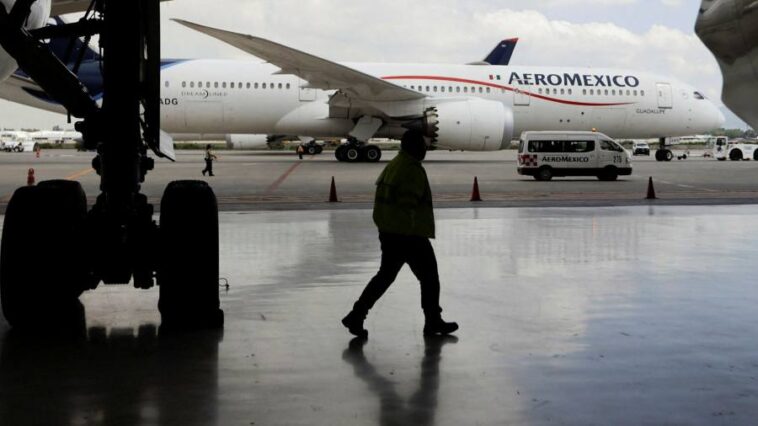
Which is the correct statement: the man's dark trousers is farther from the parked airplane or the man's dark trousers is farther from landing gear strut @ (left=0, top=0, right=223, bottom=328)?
the parked airplane

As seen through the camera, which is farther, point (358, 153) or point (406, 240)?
point (358, 153)

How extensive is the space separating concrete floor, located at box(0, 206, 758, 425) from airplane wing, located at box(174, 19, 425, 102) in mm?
20727

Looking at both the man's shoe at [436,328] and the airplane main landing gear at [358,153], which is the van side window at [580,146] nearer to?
the airplane main landing gear at [358,153]

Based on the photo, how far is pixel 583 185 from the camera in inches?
997

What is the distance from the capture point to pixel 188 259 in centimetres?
725

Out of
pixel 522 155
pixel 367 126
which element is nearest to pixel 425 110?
pixel 367 126

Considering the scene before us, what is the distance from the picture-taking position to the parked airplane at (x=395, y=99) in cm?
3519

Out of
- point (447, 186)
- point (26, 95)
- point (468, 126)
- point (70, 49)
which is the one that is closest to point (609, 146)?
point (468, 126)

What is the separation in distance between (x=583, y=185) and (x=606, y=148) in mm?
3384

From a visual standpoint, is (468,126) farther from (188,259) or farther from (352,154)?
(188,259)

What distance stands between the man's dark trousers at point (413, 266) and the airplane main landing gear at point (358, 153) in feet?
97.8

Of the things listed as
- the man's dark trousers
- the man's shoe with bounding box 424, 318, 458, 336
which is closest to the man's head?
the man's dark trousers

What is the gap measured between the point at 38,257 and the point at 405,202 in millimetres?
2791

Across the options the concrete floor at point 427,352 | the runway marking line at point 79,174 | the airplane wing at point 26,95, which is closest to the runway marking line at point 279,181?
the runway marking line at point 79,174
